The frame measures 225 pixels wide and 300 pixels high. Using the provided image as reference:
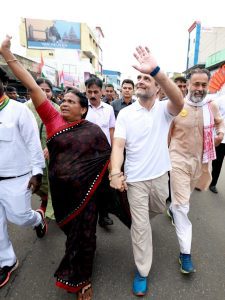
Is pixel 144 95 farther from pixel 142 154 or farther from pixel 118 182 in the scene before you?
pixel 118 182

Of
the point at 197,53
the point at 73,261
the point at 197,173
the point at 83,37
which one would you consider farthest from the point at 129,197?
the point at 83,37

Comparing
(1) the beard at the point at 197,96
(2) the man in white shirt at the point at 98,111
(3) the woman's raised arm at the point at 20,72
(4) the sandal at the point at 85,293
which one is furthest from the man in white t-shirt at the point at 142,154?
(2) the man in white shirt at the point at 98,111

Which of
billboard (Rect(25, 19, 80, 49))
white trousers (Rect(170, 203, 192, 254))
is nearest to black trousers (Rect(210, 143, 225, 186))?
white trousers (Rect(170, 203, 192, 254))

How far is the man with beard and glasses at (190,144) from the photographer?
102 inches

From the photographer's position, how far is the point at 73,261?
210 cm

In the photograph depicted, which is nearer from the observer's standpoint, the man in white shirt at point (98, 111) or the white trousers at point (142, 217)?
the white trousers at point (142, 217)

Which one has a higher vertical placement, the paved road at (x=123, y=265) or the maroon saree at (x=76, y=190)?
the maroon saree at (x=76, y=190)

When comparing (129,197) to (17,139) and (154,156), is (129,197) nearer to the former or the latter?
(154,156)

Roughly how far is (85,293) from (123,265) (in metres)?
0.58

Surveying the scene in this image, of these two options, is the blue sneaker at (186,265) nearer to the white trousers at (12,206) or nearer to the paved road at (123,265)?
the paved road at (123,265)

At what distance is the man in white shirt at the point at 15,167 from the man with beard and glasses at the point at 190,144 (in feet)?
4.53

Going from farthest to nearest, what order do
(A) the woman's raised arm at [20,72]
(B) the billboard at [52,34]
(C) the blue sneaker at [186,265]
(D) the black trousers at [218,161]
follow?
(B) the billboard at [52,34], (D) the black trousers at [218,161], (C) the blue sneaker at [186,265], (A) the woman's raised arm at [20,72]

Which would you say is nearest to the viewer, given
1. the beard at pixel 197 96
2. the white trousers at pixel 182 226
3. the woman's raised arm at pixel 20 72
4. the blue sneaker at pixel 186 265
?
the woman's raised arm at pixel 20 72

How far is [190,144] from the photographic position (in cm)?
271
